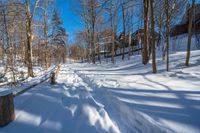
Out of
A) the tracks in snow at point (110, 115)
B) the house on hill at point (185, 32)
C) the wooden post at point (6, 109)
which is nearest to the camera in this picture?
the tracks in snow at point (110, 115)

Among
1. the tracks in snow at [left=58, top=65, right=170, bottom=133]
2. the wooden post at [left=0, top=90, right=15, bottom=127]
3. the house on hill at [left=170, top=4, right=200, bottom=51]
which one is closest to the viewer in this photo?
the tracks in snow at [left=58, top=65, right=170, bottom=133]

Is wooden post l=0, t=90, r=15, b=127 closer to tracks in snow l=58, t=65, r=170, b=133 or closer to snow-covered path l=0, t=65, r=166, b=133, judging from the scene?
snow-covered path l=0, t=65, r=166, b=133

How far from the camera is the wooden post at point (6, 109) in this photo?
4281mm

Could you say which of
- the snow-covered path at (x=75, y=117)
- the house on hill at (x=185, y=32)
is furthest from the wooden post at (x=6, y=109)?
the house on hill at (x=185, y=32)

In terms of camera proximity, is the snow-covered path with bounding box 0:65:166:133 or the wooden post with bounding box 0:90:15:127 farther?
the wooden post with bounding box 0:90:15:127

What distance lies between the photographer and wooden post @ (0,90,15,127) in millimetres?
4281

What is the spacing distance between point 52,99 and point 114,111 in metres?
2.41

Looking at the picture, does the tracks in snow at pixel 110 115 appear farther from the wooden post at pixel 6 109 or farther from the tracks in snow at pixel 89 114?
the wooden post at pixel 6 109

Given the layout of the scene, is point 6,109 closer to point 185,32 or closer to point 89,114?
point 89,114

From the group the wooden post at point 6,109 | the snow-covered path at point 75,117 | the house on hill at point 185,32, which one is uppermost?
the house on hill at point 185,32

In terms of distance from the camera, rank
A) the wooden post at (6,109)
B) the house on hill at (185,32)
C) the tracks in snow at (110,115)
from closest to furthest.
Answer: the tracks in snow at (110,115) → the wooden post at (6,109) → the house on hill at (185,32)

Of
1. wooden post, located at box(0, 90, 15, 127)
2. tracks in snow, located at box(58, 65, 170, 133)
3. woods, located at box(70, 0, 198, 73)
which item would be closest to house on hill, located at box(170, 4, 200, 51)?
woods, located at box(70, 0, 198, 73)

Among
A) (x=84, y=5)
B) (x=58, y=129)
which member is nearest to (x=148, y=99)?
(x=58, y=129)

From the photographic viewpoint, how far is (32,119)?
15.2 ft
